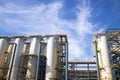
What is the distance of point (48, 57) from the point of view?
35000 millimetres

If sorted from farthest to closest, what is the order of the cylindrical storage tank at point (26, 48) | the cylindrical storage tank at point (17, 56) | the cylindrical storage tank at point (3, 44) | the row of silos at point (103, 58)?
the cylindrical storage tank at point (26, 48) < the cylindrical storage tank at point (3, 44) < the cylindrical storage tank at point (17, 56) < the row of silos at point (103, 58)

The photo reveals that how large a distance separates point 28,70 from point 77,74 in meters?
16.8

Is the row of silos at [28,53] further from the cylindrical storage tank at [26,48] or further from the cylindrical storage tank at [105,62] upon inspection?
the cylindrical storage tank at [105,62]

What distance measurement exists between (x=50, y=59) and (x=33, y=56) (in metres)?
4.57

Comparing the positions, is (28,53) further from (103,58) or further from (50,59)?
(103,58)

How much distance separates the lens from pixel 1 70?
3694 cm

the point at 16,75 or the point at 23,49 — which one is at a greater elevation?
the point at 23,49

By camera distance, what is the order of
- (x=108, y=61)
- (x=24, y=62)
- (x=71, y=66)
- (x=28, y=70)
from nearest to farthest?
(x=108, y=61) → (x=28, y=70) → (x=24, y=62) → (x=71, y=66)

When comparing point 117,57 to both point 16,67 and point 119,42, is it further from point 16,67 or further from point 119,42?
point 16,67

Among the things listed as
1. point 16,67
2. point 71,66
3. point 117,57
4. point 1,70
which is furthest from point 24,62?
point 117,57

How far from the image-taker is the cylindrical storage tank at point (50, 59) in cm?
3306

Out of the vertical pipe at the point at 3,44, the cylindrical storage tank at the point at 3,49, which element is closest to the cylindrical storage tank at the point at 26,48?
the cylindrical storage tank at the point at 3,49

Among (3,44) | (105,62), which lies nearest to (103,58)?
(105,62)

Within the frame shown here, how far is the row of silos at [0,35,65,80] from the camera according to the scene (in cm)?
3400
